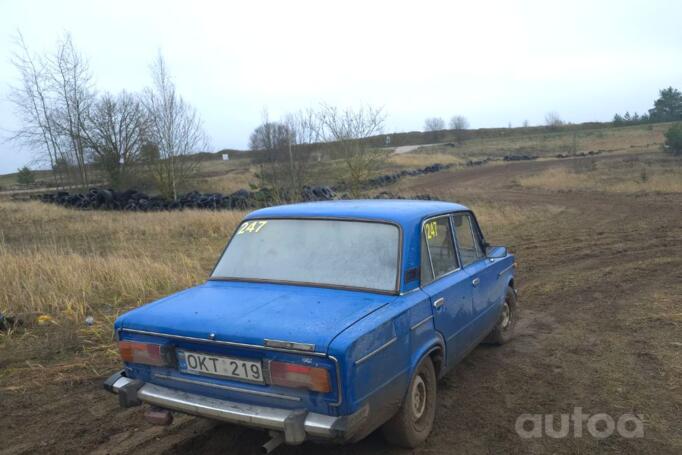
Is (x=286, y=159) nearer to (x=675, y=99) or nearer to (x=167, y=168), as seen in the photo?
(x=167, y=168)

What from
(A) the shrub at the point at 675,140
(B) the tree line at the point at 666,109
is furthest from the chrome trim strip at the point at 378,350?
(B) the tree line at the point at 666,109

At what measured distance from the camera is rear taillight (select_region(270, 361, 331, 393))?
2.65 meters

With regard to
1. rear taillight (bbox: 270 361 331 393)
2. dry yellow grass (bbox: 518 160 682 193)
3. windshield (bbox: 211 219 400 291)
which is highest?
windshield (bbox: 211 219 400 291)

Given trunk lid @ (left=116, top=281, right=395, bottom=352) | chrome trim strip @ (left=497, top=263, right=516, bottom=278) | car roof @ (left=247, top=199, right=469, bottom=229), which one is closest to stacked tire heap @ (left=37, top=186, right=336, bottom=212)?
chrome trim strip @ (left=497, top=263, right=516, bottom=278)

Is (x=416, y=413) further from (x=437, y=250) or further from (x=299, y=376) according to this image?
(x=437, y=250)

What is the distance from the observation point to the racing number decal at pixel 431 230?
388 cm

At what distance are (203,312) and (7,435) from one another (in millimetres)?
1919

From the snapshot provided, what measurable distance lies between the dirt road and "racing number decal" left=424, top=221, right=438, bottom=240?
1.32 m

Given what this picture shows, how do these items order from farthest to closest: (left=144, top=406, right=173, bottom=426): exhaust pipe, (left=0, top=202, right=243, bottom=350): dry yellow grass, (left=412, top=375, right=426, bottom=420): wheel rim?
(left=0, top=202, right=243, bottom=350): dry yellow grass, (left=412, top=375, right=426, bottom=420): wheel rim, (left=144, top=406, right=173, bottom=426): exhaust pipe

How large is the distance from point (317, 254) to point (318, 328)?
3.13ft

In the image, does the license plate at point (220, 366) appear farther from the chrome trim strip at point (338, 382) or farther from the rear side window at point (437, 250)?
the rear side window at point (437, 250)

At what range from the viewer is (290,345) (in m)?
2.72

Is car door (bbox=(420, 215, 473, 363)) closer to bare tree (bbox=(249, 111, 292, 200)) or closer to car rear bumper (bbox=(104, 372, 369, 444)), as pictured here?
car rear bumper (bbox=(104, 372, 369, 444))

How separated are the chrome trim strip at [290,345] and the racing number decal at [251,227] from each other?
56.7 inches
